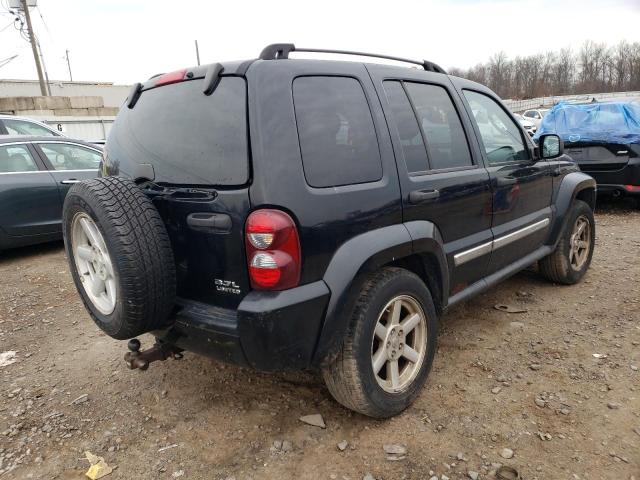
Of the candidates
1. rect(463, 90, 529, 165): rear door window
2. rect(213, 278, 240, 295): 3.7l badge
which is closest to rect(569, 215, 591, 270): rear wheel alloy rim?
rect(463, 90, 529, 165): rear door window

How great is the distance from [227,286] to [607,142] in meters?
7.01

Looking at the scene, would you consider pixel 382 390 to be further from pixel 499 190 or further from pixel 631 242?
pixel 631 242

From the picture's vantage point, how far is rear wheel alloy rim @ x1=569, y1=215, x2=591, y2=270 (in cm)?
434

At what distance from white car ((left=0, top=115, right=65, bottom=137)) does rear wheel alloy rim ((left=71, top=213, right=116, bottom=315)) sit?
693 cm

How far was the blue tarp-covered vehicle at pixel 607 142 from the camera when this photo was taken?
6.95m

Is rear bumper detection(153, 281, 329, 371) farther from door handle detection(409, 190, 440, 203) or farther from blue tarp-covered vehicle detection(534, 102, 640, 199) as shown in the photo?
blue tarp-covered vehicle detection(534, 102, 640, 199)

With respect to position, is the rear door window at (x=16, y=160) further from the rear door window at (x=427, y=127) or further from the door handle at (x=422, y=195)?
the door handle at (x=422, y=195)

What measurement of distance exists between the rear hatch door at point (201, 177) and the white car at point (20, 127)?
7.21 metres

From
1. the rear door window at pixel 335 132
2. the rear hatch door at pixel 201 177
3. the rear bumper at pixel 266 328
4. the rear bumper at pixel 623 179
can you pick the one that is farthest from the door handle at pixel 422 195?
the rear bumper at pixel 623 179

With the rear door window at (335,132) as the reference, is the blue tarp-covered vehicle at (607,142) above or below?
below

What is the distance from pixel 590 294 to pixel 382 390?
2730mm

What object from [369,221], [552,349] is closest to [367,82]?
[369,221]

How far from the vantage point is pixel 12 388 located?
3072mm

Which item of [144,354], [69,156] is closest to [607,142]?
[144,354]
